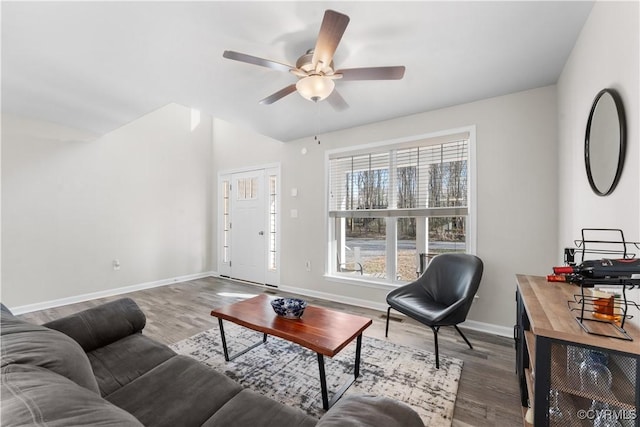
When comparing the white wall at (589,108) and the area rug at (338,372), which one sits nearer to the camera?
the white wall at (589,108)

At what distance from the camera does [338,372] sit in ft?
6.78

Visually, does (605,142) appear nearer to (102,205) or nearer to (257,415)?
(257,415)

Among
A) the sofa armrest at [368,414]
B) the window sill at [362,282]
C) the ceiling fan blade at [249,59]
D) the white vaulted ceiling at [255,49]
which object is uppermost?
the white vaulted ceiling at [255,49]

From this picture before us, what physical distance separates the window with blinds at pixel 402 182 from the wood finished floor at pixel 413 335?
1.32 m

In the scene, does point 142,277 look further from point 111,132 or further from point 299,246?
point 299,246

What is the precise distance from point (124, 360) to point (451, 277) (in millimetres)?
2699

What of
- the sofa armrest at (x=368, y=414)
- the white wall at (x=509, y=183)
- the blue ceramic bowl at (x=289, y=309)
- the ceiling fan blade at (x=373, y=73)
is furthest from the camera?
the white wall at (x=509, y=183)

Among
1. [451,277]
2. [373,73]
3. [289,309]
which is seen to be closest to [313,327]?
[289,309]

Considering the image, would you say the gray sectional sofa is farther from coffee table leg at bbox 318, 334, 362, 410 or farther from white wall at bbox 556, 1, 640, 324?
white wall at bbox 556, 1, 640, 324

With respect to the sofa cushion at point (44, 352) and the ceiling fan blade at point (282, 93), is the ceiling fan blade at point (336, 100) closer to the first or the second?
the ceiling fan blade at point (282, 93)

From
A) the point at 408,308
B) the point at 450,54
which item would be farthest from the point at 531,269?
the point at 450,54

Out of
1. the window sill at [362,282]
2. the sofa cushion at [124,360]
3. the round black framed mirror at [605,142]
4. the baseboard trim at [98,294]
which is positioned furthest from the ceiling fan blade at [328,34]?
the baseboard trim at [98,294]

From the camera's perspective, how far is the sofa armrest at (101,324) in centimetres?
150

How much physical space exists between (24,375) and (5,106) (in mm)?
4034
